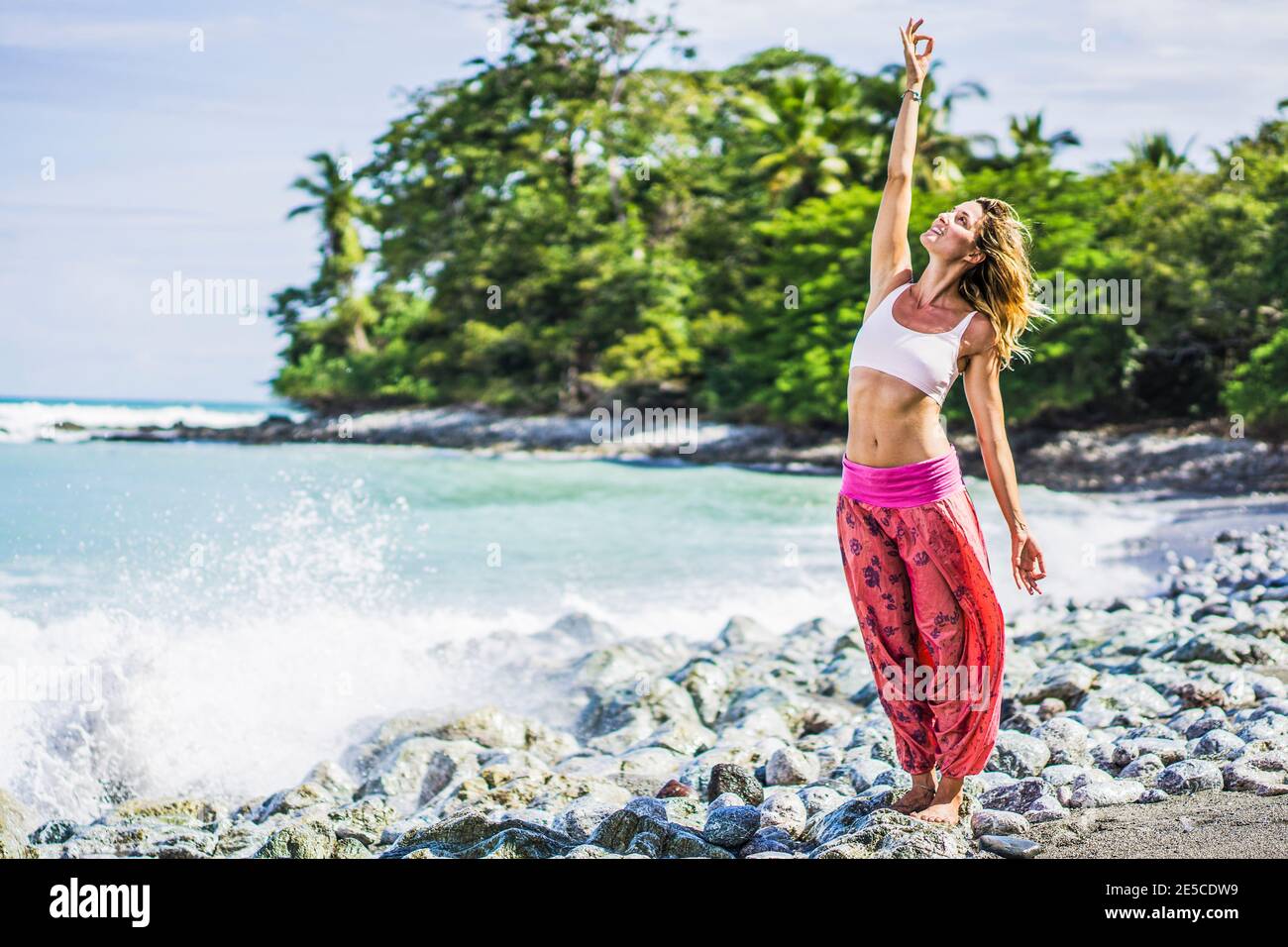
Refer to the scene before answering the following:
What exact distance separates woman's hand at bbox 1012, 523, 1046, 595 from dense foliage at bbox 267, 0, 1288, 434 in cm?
1503

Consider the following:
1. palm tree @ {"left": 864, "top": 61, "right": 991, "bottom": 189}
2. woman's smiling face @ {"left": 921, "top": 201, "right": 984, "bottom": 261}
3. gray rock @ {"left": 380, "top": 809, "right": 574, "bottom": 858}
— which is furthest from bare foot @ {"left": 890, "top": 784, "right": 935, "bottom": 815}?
palm tree @ {"left": 864, "top": 61, "right": 991, "bottom": 189}

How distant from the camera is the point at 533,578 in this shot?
31.3ft

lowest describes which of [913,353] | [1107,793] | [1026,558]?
[1107,793]

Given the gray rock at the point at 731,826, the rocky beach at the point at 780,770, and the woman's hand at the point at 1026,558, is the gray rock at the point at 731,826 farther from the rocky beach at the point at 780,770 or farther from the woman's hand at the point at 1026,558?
the woman's hand at the point at 1026,558

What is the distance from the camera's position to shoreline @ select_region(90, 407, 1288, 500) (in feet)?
52.1

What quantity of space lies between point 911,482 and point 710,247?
2449 centimetres

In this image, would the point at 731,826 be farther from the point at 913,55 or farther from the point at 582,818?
the point at 913,55

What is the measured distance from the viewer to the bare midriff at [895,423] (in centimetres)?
253

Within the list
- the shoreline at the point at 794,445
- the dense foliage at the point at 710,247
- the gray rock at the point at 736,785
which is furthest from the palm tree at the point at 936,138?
the gray rock at the point at 736,785

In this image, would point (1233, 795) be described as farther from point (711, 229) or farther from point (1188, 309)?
point (711, 229)

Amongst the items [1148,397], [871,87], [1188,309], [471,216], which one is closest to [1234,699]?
[1188,309]

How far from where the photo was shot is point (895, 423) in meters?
2.54

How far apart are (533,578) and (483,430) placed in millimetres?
16407

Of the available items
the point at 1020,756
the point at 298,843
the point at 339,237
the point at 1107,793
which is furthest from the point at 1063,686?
the point at 339,237
